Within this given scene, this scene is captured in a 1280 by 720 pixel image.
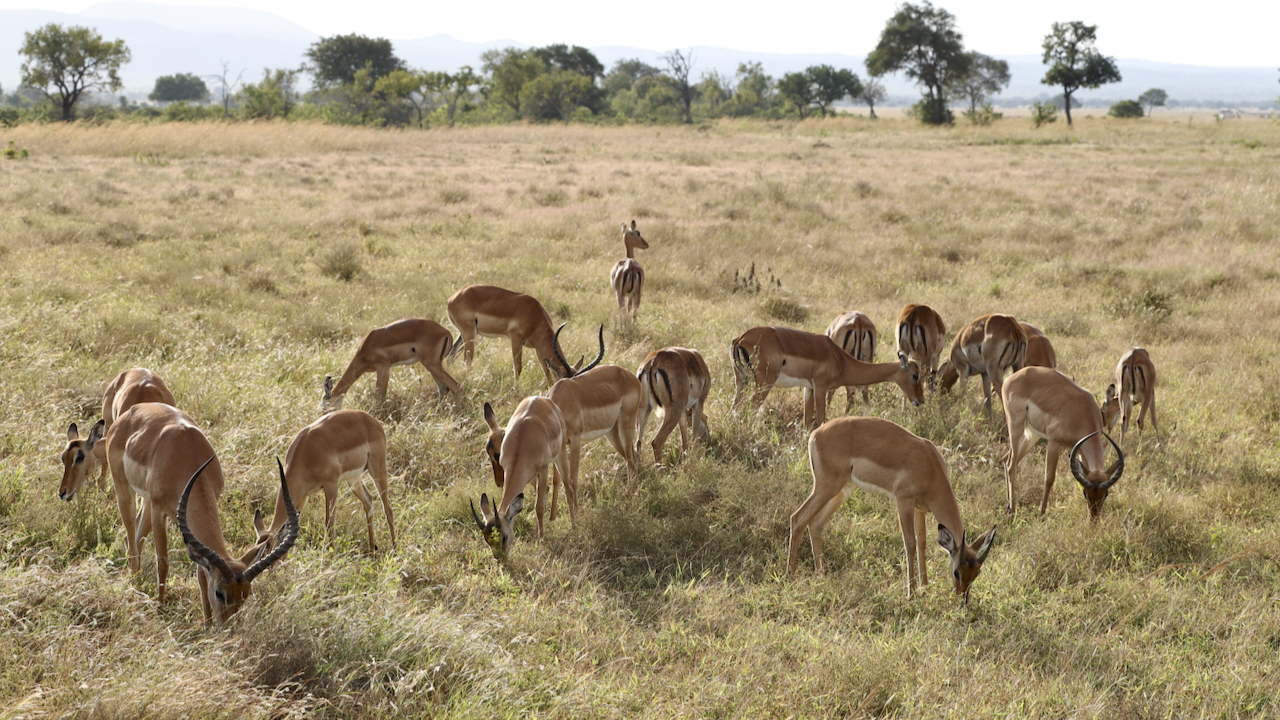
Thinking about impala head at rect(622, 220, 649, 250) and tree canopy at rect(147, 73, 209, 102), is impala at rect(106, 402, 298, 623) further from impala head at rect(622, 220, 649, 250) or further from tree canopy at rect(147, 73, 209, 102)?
tree canopy at rect(147, 73, 209, 102)

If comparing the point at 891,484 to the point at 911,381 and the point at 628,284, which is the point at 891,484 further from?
the point at 628,284

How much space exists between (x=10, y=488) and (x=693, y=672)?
401cm

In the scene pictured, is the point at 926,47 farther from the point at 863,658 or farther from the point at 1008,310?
the point at 863,658

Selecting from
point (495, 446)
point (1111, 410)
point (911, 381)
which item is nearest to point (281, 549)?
point (495, 446)

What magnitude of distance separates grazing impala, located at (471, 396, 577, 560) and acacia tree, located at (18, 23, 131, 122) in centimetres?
4428

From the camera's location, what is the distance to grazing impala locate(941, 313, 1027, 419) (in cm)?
749

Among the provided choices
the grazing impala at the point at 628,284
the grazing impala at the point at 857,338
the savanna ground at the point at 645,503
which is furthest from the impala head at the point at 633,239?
the grazing impala at the point at 857,338

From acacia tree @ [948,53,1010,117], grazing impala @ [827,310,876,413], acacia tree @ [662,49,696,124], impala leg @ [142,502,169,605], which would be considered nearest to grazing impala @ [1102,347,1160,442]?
grazing impala @ [827,310,876,413]

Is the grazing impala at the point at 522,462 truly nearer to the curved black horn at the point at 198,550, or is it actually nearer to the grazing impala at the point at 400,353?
the curved black horn at the point at 198,550

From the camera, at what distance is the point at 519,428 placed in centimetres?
514

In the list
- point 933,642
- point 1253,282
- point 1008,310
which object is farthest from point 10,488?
point 1253,282

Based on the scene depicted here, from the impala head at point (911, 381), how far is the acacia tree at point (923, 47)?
160 feet

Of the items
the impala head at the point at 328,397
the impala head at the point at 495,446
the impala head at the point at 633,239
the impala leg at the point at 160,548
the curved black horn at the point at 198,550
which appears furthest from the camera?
the impala head at the point at 633,239

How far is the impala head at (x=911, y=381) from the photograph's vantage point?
7.20 meters
